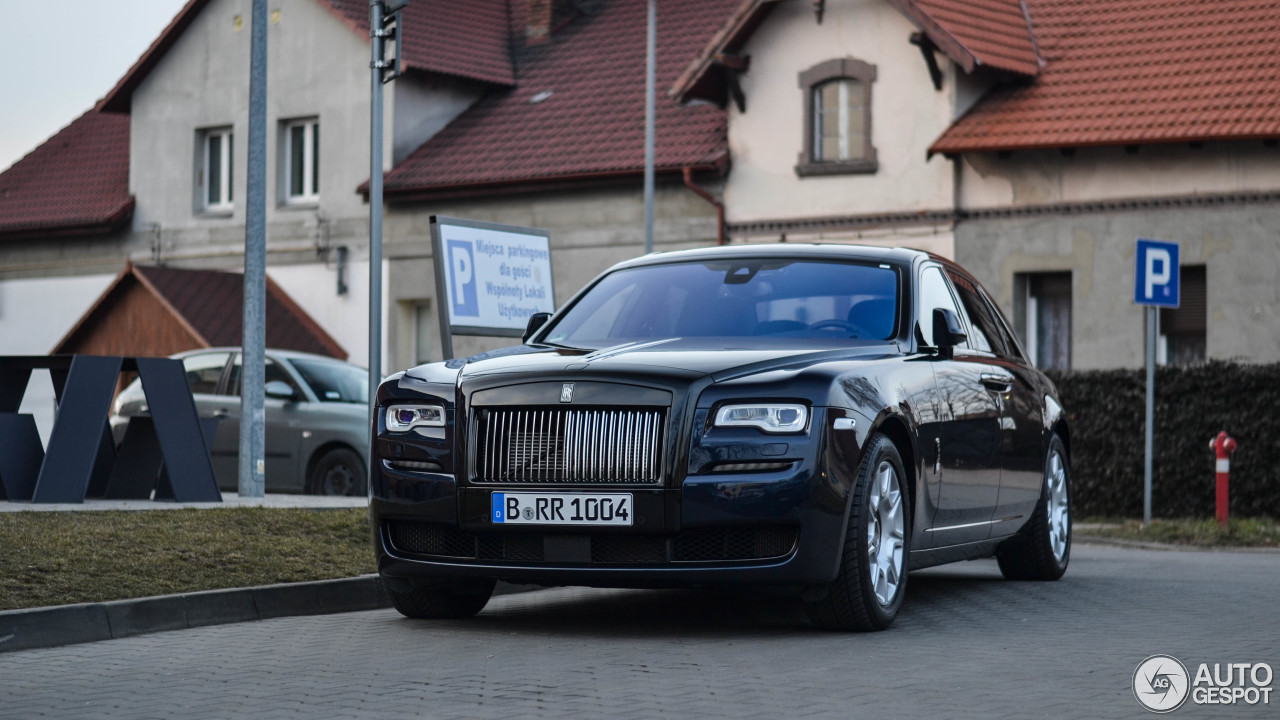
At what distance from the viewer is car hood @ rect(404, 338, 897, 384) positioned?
8016mm

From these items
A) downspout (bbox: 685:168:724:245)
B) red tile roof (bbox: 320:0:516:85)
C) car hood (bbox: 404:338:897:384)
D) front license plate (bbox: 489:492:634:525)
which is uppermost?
red tile roof (bbox: 320:0:516:85)

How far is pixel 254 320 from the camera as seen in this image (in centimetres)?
1499

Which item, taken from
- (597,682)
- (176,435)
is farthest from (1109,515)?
(597,682)

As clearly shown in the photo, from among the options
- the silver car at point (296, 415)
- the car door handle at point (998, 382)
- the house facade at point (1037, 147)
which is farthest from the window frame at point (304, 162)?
the car door handle at point (998, 382)

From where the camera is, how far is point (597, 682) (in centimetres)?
679

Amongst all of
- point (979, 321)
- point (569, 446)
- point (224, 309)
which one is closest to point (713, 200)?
point (224, 309)

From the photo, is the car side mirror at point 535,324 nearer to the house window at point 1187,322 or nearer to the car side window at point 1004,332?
the car side window at point 1004,332

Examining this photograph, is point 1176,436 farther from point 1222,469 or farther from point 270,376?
point 270,376

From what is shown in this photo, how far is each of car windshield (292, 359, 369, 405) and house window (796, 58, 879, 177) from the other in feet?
31.9

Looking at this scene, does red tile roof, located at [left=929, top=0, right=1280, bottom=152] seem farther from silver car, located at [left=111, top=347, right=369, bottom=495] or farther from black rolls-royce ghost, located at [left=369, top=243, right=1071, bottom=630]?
black rolls-royce ghost, located at [left=369, top=243, right=1071, bottom=630]

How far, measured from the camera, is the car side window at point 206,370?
19766 millimetres

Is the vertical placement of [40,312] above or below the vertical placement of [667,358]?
above

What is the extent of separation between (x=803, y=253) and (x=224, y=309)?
75.8 ft

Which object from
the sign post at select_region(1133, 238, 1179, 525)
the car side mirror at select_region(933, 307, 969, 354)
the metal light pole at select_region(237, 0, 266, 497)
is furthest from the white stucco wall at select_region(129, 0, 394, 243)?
the car side mirror at select_region(933, 307, 969, 354)
